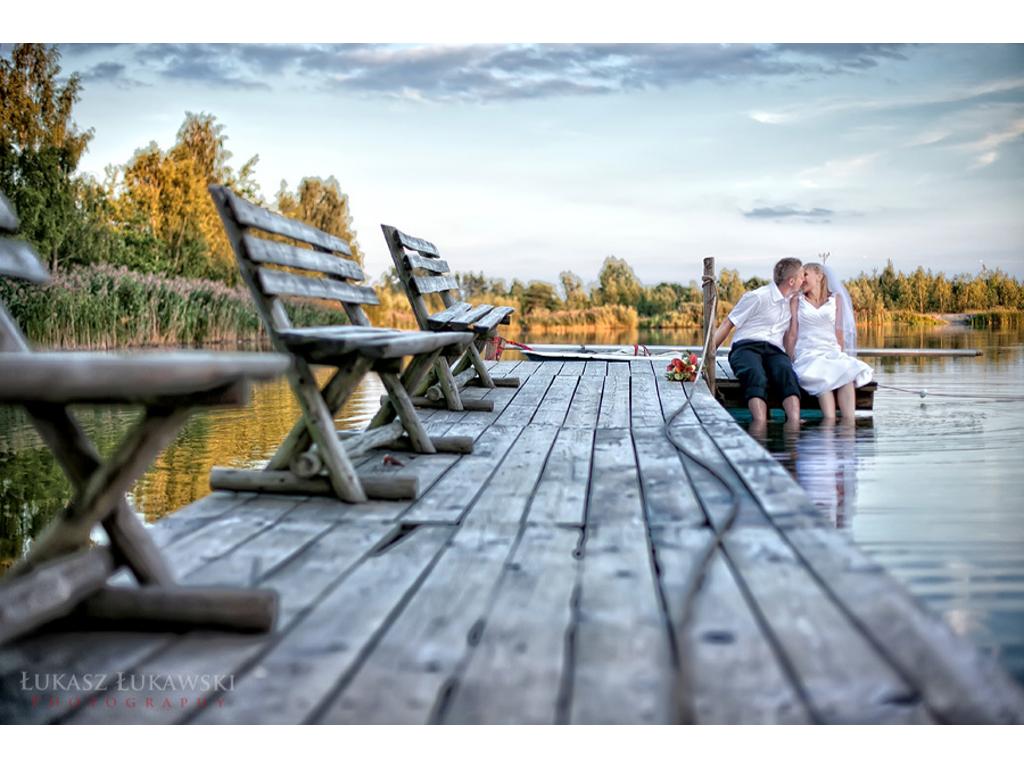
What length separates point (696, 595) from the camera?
174 cm

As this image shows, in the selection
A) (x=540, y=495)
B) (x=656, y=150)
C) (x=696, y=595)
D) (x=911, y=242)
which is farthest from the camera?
(x=656, y=150)

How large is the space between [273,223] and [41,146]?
578 inches

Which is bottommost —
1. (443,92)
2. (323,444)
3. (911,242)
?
(323,444)

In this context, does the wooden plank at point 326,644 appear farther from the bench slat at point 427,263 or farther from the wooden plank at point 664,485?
the bench slat at point 427,263

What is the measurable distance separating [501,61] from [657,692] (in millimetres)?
18096

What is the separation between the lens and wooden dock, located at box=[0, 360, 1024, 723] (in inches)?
51.1

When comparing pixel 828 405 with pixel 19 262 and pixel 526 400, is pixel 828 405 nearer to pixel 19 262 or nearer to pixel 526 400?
pixel 526 400

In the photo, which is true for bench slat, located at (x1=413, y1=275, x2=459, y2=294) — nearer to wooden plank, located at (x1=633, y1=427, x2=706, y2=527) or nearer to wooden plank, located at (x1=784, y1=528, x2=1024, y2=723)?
wooden plank, located at (x1=633, y1=427, x2=706, y2=527)

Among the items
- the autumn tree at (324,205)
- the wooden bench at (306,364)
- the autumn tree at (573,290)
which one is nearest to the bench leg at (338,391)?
the wooden bench at (306,364)

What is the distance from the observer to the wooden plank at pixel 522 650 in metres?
1.28

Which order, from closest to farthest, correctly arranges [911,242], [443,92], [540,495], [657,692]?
[657,692]
[540,495]
[911,242]
[443,92]

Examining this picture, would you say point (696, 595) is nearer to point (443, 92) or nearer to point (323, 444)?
point (323, 444)

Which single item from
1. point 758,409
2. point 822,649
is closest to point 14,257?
point 822,649

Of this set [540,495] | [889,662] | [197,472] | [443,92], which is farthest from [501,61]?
[889,662]
